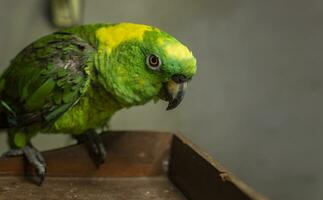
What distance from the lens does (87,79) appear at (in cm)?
94

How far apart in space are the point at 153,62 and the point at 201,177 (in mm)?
251

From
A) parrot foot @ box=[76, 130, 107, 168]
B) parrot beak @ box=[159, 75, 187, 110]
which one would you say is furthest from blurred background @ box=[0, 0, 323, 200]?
parrot beak @ box=[159, 75, 187, 110]

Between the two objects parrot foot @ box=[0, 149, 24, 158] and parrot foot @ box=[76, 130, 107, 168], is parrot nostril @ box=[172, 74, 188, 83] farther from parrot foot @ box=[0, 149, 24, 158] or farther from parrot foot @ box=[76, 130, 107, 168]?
parrot foot @ box=[0, 149, 24, 158]

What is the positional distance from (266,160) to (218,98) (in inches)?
11.0

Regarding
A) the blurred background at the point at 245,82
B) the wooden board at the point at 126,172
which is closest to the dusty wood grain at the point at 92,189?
the wooden board at the point at 126,172

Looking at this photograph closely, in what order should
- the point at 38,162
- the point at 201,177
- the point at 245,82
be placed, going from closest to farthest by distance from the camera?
the point at 201,177 → the point at 38,162 → the point at 245,82

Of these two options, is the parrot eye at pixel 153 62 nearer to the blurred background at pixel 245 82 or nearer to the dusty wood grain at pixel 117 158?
the dusty wood grain at pixel 117 158

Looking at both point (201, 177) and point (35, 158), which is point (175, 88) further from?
point (35, 158)

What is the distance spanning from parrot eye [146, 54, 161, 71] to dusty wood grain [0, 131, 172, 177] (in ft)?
0.76

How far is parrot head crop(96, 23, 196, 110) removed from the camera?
85 centimetres

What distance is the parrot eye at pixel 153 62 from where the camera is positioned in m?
0.87

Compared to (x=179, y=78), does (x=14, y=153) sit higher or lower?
lower

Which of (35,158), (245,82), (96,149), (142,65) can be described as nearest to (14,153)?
(35,158)

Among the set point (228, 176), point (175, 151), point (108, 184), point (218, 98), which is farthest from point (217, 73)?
point (228, 176)
